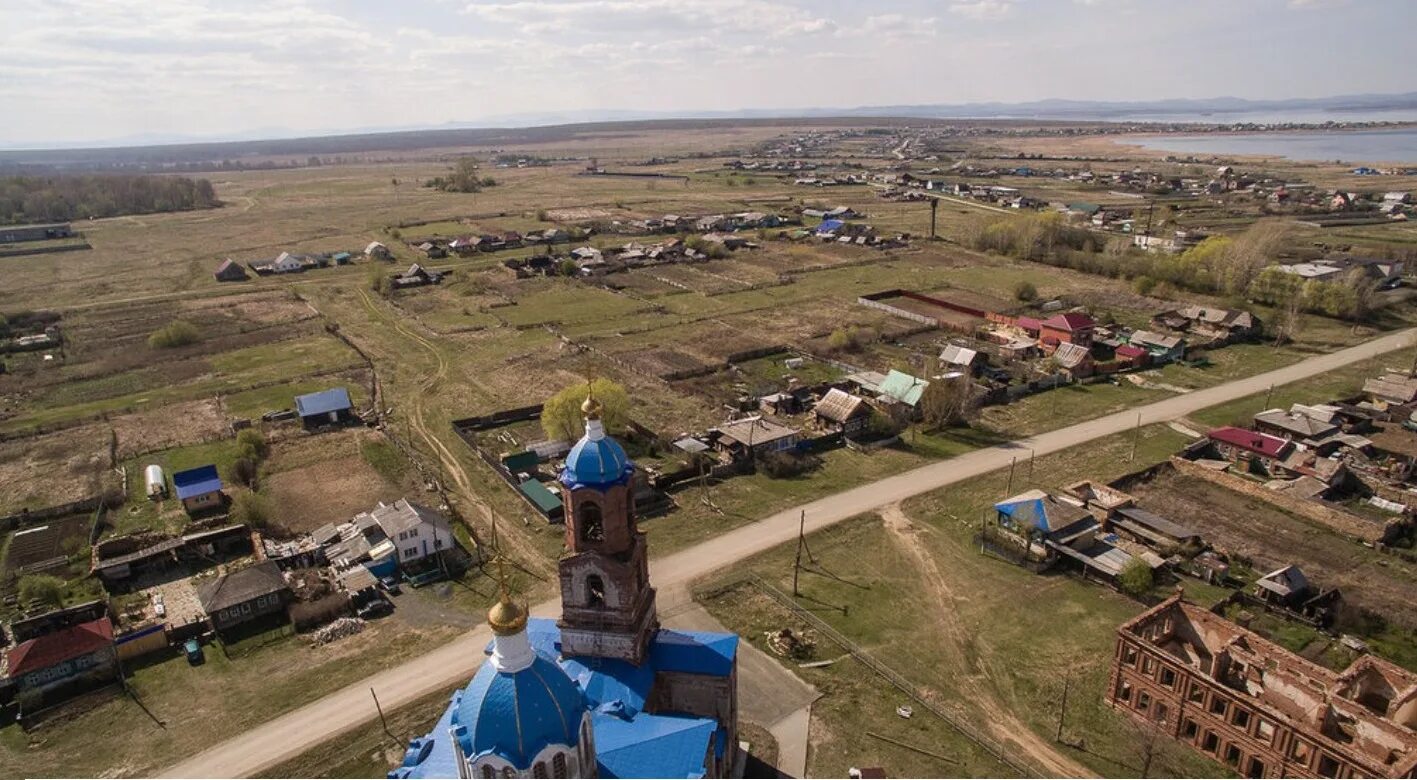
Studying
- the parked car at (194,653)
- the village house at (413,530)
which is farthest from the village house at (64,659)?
the village house at (413,530)

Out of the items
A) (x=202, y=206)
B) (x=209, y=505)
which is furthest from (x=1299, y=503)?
(x=202, y=206)

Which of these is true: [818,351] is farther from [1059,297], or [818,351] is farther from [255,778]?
[255,778]

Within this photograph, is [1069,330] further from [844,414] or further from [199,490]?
[199,490]

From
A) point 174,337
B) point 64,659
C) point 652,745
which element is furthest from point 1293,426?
point 174,337

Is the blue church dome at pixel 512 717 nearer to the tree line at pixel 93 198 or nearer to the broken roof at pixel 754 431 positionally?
the broken roof at pixel 754 431

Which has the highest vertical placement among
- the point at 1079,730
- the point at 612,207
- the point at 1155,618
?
the point at 612,207

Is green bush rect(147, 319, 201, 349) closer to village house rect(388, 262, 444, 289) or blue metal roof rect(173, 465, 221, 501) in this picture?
village house rect(388, 262, 444, 289)
